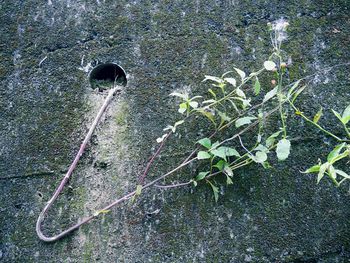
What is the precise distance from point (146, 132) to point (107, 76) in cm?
32

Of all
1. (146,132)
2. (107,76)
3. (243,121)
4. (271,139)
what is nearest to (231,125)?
(243,121)

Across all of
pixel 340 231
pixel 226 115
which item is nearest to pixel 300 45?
pixel 226 115

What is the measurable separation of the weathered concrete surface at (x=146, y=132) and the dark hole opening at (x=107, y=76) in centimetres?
4

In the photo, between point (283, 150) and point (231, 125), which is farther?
point (231, 125)

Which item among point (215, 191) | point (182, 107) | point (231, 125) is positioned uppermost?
point (182, 107)

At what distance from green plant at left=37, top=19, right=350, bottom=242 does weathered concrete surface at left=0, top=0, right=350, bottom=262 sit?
0.04 metres

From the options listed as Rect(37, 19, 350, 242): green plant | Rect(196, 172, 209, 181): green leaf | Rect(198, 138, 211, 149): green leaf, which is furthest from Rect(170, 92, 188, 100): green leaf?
Rect(196, 172, 209, 181): green leaf

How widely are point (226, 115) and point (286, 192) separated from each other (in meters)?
0.36

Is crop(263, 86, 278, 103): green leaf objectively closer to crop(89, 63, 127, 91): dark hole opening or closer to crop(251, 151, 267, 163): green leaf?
crop(251, 151, 267, 163): green leaf

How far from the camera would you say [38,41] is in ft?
5.91

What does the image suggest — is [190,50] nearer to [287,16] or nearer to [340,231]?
[287,16]

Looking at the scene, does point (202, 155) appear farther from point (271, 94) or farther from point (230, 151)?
point (271, 94)

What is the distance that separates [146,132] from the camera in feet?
5.48

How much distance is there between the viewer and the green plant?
156 centimetres
